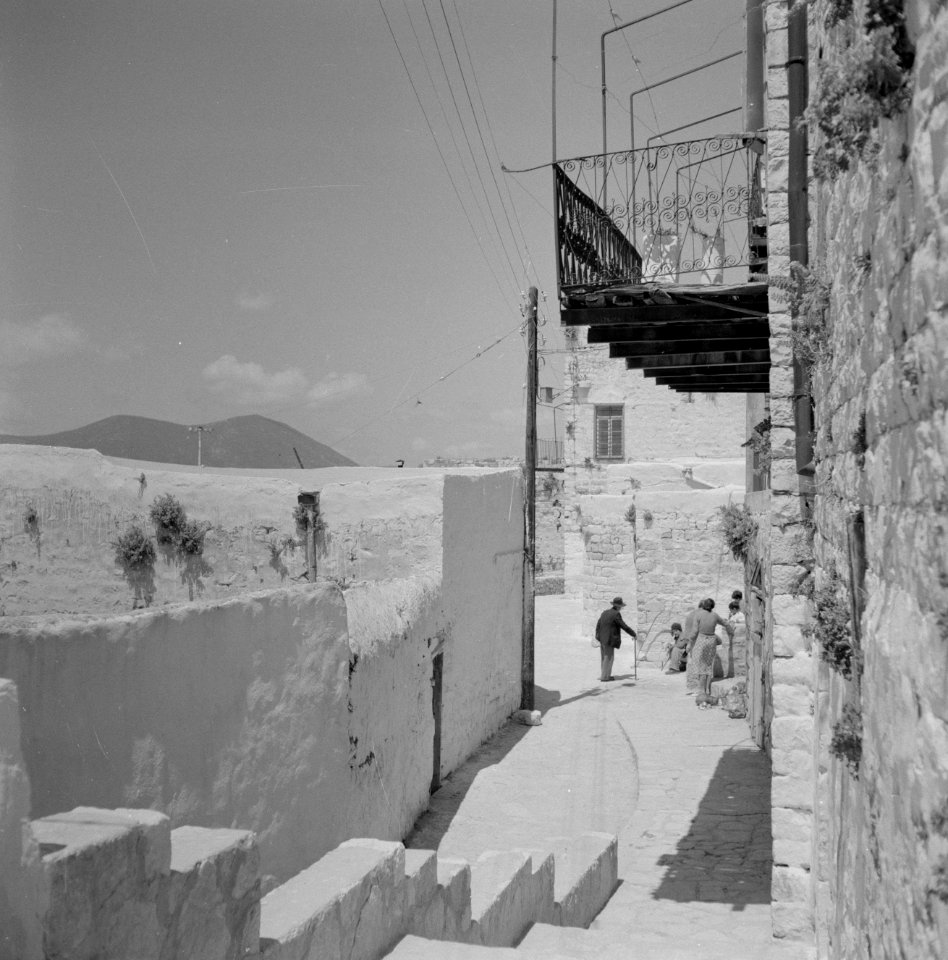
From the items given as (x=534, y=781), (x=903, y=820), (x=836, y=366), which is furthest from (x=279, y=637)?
(x=534, y=781)

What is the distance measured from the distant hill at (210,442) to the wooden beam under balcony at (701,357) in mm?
8345

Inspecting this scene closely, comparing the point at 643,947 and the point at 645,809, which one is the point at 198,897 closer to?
the point at 643,947

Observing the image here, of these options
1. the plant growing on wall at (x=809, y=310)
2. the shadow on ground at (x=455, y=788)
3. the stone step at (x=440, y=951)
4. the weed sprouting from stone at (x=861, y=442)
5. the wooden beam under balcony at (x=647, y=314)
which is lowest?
the shadow on ground at (x=455, y=788)

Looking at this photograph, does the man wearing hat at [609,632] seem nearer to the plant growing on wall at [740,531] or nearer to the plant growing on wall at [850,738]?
the plant growing on wall at [740,531]

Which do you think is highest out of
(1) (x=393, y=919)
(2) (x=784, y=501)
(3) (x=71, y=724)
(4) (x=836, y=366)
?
(4) (x=836, y=366)

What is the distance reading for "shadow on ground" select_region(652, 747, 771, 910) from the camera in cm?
793

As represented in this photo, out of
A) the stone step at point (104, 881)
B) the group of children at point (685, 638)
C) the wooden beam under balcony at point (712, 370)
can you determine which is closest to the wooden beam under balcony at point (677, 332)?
the wooden beam under balcony at point (712, 370)

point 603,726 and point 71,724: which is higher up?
point 71,724

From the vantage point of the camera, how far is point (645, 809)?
10.3 m

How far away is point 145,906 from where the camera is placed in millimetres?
3352

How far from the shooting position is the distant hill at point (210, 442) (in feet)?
55.9

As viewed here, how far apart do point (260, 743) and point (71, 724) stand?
1827 millimetres

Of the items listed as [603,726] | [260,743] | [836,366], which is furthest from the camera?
[603,726]

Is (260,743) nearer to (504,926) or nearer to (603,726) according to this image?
(504,926)
